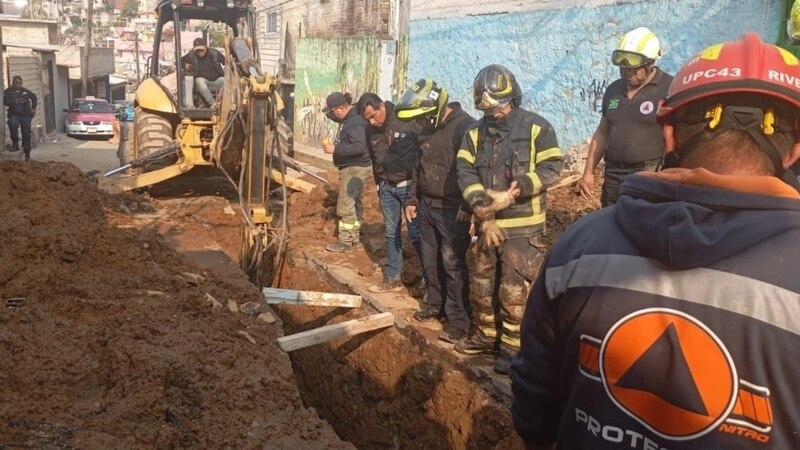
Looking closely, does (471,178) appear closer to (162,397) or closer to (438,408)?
(438,408)

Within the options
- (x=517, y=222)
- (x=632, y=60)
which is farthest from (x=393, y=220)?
(x=632, y=60)

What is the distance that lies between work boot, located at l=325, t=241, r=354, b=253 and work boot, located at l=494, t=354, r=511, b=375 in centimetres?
380

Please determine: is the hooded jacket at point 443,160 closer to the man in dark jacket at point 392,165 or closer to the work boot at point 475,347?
the man in dark jacket at point 392,165

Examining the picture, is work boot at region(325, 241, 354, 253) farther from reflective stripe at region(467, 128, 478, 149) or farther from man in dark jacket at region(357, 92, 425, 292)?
reflective stripe at region(467, 128, 478, 149)

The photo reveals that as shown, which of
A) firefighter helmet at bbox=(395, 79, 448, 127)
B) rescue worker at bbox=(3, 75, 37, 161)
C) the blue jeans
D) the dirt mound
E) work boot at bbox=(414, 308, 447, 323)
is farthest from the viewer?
rescue worker at bbox=(3, 75, 37, 161)

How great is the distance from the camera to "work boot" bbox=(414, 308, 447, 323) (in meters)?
6.22

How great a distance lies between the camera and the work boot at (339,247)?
8.61m

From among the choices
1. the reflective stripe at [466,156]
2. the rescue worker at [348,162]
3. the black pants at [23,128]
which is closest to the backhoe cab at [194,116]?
the rescue worker at [348,162]

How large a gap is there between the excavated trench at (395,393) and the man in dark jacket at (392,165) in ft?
1.91

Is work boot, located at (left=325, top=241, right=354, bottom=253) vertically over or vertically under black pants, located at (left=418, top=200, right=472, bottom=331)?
under

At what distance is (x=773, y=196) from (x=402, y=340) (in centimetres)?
466

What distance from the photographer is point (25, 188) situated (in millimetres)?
7570

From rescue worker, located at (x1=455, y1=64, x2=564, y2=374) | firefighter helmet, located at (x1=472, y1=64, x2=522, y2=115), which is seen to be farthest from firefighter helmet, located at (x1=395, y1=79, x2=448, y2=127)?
firefighter helmet, located at (x1=472, y1=64, x2=522, y2=115)

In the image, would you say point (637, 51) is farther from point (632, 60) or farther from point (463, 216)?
point (463, 216)
